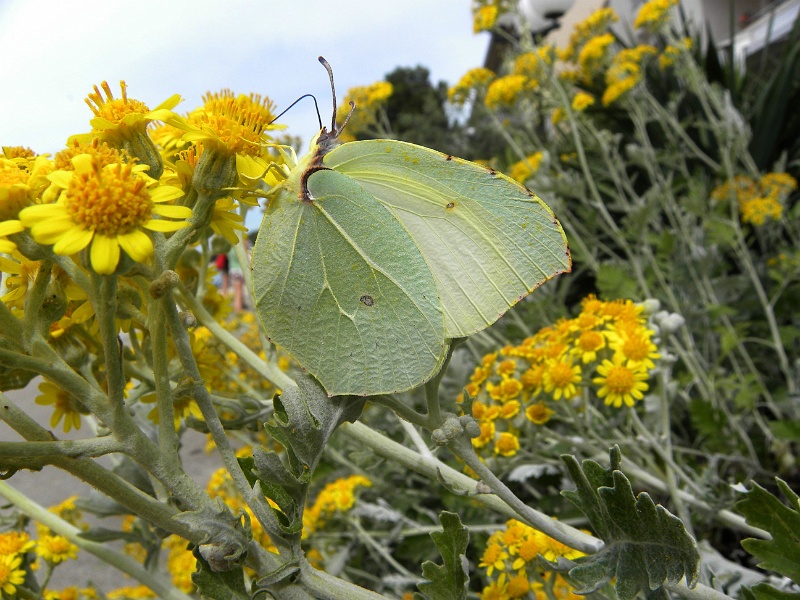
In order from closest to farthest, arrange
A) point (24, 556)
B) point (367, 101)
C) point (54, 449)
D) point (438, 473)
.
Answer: point (54, 449), point (438, 473), point (24, 556), point (367, 101)

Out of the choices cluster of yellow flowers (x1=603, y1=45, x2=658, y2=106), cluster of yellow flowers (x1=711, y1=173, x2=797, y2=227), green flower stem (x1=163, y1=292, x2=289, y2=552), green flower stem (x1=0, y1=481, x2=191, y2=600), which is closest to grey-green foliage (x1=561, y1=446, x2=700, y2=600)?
green flower stem (x1=163, y1=292, x2=289, y2=552)

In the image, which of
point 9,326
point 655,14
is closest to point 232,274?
point 655,14

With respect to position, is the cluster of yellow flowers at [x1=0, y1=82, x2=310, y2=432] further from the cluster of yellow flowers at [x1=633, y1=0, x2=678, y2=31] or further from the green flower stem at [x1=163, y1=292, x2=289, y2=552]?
the cluster of yellow flowers at [x1=633, y1=0, x2=678, y2=31]

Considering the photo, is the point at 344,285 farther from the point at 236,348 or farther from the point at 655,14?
the point at 655,14

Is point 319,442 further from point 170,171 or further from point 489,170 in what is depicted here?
point 489,170

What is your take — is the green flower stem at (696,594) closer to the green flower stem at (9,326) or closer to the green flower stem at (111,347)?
the green flower stem at (111,347)

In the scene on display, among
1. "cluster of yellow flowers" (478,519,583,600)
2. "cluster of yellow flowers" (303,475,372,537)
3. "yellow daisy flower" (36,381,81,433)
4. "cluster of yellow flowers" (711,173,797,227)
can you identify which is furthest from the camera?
"cluster of yellow flowers" (711,173,797,227)

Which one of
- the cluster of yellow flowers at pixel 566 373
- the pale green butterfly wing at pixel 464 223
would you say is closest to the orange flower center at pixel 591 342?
the cluster of yellow flowers at pixel 566 373

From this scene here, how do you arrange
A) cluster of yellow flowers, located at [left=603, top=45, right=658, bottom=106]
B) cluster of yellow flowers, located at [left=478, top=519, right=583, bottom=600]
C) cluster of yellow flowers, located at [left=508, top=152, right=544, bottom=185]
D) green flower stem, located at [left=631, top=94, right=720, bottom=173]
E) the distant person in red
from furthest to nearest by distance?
the distant person in red → green flower stem, located at [left=631, top=94, right=720, bottom=173] → cluster of yellow flowers, located at [left=508, top=152, right=544, bottom=185] → cluster of yellow flowers, located at [left=603, top=45, right=658, bottom=106] → cluster of yellow flowers, located at [left=478, top=519, right=583, bottom=600]
